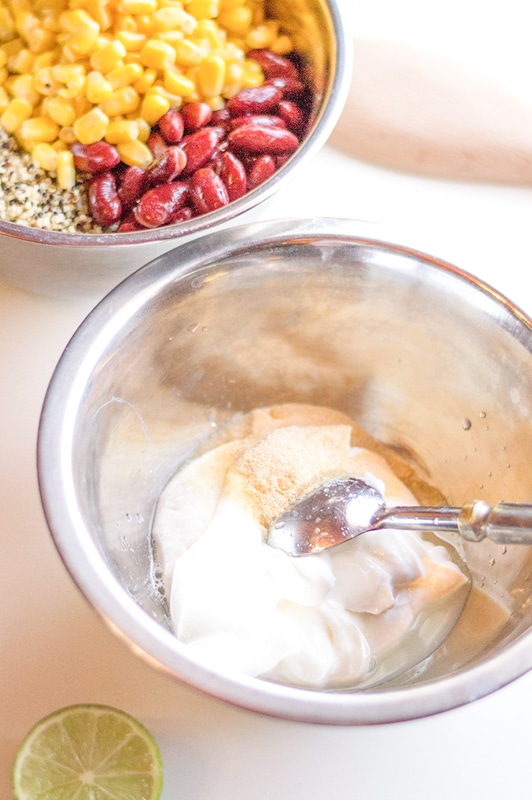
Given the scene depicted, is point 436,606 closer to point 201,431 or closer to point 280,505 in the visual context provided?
point 280,505

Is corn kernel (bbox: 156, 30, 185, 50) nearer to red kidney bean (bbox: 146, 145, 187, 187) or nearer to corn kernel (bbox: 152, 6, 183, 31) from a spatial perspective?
corn kernel (bbox: 152, 6, 183, 31)

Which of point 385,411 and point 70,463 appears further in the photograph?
point 385,411

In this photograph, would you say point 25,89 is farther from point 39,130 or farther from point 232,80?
point 232,80

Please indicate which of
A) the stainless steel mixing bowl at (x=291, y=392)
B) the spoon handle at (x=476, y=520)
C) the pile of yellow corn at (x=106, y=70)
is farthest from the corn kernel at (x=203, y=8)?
the spoon handle at (x=476, y=520)

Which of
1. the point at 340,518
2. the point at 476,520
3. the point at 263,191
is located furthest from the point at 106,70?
the point at 476,520

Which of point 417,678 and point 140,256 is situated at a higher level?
point 140,256

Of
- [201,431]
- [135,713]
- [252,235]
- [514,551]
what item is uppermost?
[252,235]

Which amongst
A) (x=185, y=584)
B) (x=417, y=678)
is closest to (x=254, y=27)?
(x=185, y=584)

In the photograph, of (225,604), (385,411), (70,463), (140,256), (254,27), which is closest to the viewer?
(70,463)

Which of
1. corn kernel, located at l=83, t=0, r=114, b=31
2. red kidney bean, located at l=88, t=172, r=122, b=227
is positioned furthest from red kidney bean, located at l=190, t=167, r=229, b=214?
corn kernel, located at l=83, t=0, r=114, b=31
